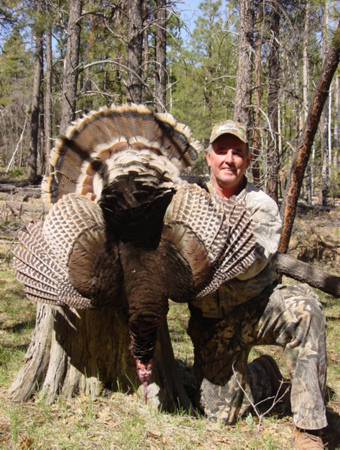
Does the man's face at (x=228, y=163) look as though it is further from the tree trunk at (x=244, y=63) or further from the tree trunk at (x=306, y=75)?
the tree trunk at (x=306, y=75)

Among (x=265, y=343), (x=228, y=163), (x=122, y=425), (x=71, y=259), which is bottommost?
(x=122, y=425)

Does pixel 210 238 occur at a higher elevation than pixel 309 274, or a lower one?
higher

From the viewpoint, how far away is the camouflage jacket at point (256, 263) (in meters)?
3.22

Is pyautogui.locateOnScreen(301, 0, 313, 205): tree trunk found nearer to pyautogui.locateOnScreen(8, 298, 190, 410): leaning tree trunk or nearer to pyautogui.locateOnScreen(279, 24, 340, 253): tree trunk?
pyautogui.locateOnScreen(279, 24, 340, 253): tree trunk

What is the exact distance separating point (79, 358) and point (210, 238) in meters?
1.44

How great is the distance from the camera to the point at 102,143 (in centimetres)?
368

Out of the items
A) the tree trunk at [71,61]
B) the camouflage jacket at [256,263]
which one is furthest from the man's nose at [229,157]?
the tree trunk at [71,61]

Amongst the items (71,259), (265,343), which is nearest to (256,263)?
(265,343)

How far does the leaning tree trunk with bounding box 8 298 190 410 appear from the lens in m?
3.34

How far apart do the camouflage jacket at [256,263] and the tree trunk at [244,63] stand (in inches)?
110

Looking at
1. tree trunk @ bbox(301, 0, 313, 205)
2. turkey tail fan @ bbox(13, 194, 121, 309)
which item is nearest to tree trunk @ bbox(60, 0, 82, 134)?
tree trunk @ bbox(301, 0, 313, 205)

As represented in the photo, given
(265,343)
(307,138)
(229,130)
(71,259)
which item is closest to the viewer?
(71,259)

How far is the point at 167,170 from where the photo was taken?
3.32m

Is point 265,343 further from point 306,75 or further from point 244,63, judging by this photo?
point 306,75
